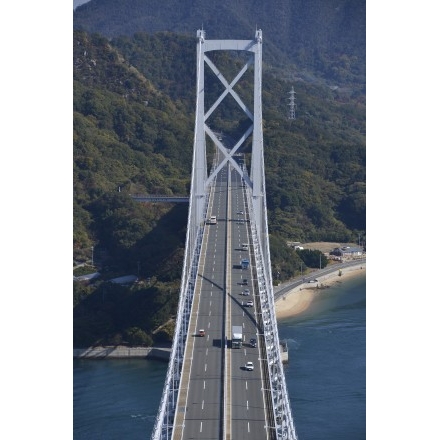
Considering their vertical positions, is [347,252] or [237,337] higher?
[347,252]

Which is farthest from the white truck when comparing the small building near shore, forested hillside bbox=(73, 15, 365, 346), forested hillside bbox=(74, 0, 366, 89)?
forested hillside bbox=(74, 0, 366, 89)

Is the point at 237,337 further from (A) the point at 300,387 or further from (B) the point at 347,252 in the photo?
(B) the point at 347,252

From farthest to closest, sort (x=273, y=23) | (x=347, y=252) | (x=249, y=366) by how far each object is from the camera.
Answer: (x=273, y=23) → (x=347, y=252) → (x=249, y=366)

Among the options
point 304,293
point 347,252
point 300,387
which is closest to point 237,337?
point 300,387

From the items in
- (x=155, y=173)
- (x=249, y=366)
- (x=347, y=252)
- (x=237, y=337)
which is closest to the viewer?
(x=249, y=366)

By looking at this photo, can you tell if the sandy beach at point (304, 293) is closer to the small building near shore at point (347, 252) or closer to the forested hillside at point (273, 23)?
the small building near shore at point (347, 252)

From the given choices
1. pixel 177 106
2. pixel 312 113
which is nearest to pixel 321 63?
pixel 312 113
